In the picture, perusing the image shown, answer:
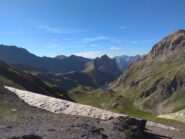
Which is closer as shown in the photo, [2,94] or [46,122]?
[46,122]

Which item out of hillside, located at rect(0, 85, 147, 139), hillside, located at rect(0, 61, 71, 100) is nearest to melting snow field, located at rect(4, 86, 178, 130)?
hillside, located at rect(0, 85, 147, 139)

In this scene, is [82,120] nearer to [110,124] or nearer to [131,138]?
[110,124]

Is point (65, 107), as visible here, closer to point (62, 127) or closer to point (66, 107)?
point (66, 107)

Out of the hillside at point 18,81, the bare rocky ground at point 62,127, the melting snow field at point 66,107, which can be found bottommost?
the bare rocky ground at point 62,127

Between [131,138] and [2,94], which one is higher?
[2,94]

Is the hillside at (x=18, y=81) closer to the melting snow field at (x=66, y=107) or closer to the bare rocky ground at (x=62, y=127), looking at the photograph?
the melting snow field at (x=66, y=107)

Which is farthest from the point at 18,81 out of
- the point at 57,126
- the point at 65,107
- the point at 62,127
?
the point at 62,127

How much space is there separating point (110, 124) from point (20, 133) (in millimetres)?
11686

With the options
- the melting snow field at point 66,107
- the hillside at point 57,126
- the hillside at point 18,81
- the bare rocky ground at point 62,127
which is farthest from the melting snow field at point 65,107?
the hillside at point 18,81

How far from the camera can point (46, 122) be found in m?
39.0

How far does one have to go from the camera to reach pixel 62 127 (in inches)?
1437

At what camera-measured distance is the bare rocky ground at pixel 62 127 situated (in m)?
32.8

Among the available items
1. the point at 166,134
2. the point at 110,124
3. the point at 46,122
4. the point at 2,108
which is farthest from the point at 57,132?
the point at 166,134

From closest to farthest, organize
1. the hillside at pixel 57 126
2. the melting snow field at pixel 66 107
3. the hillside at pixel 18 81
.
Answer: the hillside at pixel 57 126
the melting snow field at pixel 66 107
the hillside at pixel 18 81
